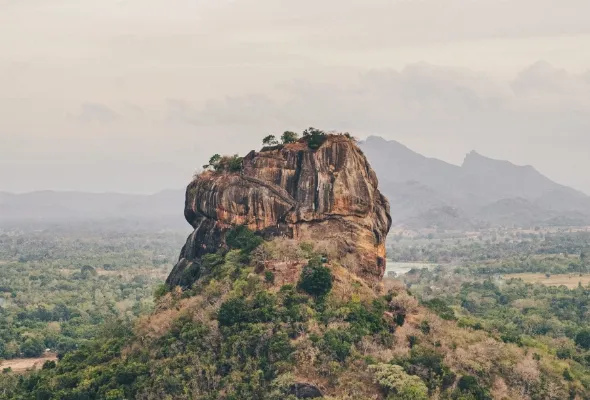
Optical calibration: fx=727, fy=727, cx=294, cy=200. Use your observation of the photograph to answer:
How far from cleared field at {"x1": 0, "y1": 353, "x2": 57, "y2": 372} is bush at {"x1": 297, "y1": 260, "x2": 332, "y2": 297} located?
117 feet

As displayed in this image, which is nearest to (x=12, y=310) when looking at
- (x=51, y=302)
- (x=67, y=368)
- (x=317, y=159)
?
(x=51, y=302)

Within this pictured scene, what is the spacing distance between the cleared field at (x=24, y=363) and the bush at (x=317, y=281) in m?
35.5

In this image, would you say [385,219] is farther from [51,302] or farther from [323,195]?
[51,302]

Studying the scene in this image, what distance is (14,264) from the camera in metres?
158

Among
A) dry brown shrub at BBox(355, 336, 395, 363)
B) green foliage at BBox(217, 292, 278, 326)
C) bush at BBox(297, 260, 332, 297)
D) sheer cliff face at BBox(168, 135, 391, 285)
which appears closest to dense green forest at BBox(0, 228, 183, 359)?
sheer cliff face at BBox(168, 135, 391, 285)

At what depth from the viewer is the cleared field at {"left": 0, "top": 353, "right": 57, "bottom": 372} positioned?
6712 cm

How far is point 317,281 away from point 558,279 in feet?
303

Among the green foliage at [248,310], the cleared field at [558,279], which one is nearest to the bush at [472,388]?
the green foliage at [248,310]

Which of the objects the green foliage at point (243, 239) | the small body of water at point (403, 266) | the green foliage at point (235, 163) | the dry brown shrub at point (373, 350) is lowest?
the small body of water at point (403, 266)

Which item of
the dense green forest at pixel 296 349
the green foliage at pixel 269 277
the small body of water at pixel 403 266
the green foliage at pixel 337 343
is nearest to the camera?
the dense green forest at pixel 296 349

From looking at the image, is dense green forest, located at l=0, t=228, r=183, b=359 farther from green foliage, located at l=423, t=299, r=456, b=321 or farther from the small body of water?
the small body of water

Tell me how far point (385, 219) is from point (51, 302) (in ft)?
221

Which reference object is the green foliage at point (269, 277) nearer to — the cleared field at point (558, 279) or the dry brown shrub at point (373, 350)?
the dry brown shrub at point (373, 350)

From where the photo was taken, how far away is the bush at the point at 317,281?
41188 millimetres
